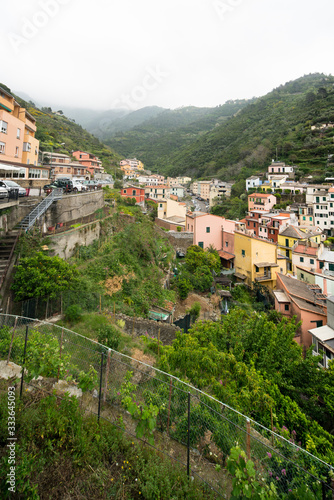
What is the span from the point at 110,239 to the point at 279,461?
16992mm

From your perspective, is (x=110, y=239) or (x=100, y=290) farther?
(x=110, y=239)

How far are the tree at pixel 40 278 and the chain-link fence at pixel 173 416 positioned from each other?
3.45 meters

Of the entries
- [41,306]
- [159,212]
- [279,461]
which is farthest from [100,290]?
[159,212]

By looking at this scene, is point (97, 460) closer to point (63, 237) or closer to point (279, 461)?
point (279, 461)

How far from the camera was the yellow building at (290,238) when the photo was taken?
32750mm

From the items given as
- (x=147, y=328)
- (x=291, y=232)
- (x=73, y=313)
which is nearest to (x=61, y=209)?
(x=73, y=313)

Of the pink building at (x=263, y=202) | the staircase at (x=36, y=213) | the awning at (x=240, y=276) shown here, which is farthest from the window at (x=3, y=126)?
the pink building at (x=263, y=202)

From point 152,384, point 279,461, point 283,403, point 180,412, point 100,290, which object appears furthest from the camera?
point 100,290

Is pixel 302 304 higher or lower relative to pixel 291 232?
lower

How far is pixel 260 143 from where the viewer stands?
76938 millimetres

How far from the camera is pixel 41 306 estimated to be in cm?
981

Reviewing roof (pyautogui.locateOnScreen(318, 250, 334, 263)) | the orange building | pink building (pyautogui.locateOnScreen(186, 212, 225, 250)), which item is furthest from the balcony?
the orange building

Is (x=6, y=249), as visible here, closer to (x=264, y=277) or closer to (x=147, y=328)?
(x=147, y=328)

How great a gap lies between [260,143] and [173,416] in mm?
87456
